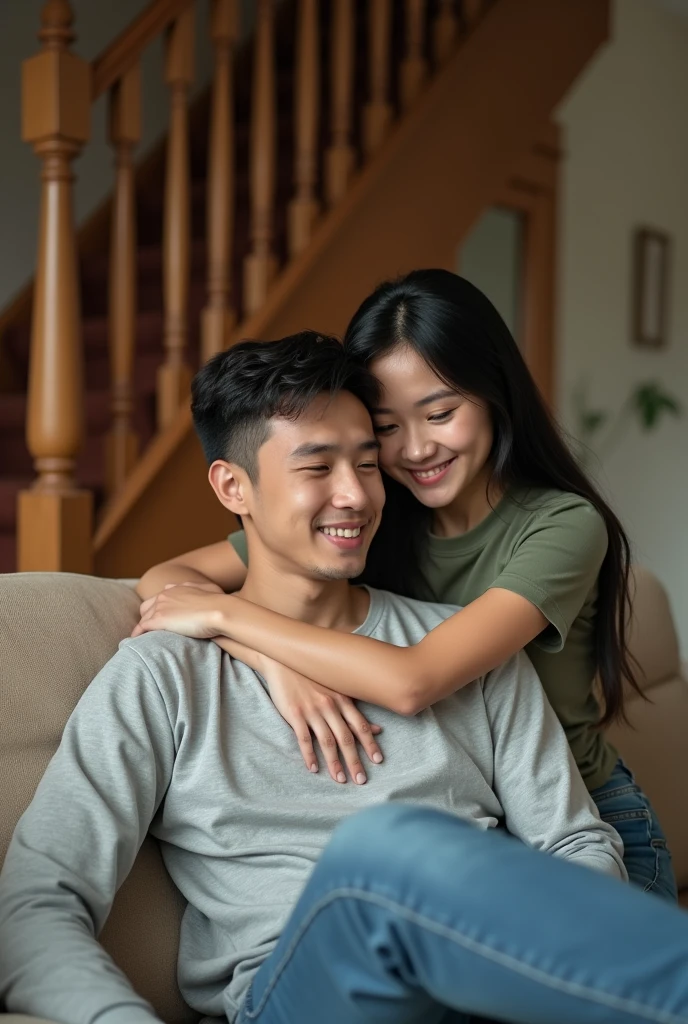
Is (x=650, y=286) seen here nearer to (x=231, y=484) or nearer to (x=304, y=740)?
(x=231, y=484)

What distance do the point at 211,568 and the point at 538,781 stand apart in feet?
2.06

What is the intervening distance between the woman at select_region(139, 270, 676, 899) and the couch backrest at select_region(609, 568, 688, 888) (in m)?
0.38

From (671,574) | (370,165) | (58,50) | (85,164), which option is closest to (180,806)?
(58,50)

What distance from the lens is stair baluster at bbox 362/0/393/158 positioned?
313 cm

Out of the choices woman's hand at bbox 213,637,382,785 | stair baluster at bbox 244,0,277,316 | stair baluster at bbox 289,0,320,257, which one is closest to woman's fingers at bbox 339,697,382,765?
woman's hand at bbox 213,637,382,785

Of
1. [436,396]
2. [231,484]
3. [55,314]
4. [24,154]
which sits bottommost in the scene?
[231,484]

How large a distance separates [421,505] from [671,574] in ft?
14.5

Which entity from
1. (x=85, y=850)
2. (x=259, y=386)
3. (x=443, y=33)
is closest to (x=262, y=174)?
(x=443, y=33)

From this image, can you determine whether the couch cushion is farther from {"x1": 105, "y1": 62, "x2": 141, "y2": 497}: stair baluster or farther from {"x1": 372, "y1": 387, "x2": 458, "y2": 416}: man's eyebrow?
{"x1": 105, "y1": 62, "x2": 141, "y2": 497}: stair baluster

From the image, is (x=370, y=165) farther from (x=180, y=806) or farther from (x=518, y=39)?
(x=180, y=806)

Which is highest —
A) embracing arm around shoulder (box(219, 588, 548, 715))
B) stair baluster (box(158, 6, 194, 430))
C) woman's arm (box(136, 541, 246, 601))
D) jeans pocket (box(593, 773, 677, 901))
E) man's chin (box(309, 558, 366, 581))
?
stair baluster (box(158, 6, 194, 430))

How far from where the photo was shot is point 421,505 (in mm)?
1841

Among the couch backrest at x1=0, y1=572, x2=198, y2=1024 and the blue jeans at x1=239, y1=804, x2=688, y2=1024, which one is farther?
the couch backrest at x1=0, y1=572, x2=198, y2=1024

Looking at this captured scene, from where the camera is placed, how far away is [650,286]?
579 cm
